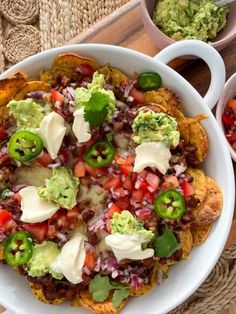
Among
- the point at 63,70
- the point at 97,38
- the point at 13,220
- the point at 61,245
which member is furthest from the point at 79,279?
the point at 97,38

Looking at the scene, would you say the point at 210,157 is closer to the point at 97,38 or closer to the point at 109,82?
the point at 109,82

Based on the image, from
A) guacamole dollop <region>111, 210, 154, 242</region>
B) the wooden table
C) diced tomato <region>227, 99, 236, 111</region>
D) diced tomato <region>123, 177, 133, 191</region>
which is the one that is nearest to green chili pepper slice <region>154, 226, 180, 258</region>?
guacamole dollop <region>111, 210, 154, 242</region>

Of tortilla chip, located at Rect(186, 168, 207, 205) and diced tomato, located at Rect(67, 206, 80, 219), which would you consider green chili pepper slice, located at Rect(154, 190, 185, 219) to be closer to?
tortilla chip, located at Rect(186, 168, 207, 205)

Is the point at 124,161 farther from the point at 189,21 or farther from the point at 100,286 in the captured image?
the point at 189,21

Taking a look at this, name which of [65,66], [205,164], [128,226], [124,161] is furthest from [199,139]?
[65,66]

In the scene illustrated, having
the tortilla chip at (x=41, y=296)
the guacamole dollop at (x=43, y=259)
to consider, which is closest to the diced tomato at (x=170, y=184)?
the guacamole dollop at (x=43, y=259)

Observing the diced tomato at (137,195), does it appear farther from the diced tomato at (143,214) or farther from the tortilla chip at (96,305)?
the tortilla chip at (96,305)
